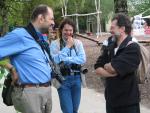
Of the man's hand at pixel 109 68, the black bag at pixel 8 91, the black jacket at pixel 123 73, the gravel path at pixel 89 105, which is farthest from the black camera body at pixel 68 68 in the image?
the gravel path at pixel 89 105

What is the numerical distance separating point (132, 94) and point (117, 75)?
0.29m

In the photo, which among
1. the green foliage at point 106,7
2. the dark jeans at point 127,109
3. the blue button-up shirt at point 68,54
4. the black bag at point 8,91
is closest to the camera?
the black bag at point 8,91

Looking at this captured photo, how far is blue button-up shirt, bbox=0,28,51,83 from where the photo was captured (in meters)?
5.03

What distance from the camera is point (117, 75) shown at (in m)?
5.45

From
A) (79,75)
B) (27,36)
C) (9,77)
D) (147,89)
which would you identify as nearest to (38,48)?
(27,36)

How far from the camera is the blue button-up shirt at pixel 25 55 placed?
198 inches

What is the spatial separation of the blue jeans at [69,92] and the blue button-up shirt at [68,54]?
25cm

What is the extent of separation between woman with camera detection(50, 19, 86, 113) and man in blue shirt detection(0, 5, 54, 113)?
5.97ft

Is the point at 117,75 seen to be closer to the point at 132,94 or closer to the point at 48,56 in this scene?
the point at 132,94

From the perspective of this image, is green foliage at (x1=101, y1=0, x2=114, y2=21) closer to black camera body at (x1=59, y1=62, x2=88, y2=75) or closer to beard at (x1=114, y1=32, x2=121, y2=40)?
black camera body at (x1=59, y1=62, x2=88, y2=75)

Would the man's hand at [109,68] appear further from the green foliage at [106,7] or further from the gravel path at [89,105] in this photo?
the green foliage at [106,7]

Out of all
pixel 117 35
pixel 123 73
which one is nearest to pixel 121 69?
pixel 123 73

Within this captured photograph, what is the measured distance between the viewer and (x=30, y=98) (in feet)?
16.8

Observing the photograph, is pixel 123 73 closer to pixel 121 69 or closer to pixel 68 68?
pixel 121 69
